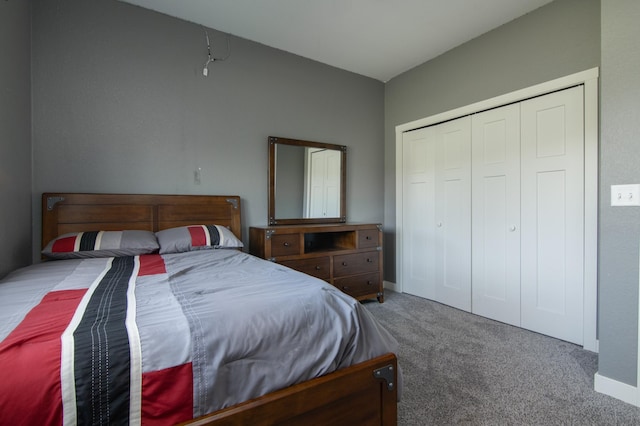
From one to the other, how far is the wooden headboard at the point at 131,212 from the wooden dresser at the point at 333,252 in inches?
13.8

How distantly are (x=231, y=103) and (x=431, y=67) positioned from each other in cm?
209

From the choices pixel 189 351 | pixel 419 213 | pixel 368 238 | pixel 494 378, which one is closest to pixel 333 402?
pixel 189 351

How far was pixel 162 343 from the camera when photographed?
2.65 feet

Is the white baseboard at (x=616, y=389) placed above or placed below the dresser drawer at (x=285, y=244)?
below

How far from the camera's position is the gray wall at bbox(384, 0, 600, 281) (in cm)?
225

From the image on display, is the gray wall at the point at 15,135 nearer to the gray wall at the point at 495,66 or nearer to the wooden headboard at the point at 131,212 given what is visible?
the wooden headboard at the point at 131,212

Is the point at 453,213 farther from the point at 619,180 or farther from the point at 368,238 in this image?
the point at 619,180

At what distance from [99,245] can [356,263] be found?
7.00 feet

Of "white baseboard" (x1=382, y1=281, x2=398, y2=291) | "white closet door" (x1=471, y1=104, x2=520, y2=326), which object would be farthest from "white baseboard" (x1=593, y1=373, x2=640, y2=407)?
"white baseboard" (x1=382, y1=281, x2=398, y2=291)

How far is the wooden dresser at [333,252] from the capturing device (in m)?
2.71

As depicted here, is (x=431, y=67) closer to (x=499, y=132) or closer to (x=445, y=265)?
(x=499, y=132)

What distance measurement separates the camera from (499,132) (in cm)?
275

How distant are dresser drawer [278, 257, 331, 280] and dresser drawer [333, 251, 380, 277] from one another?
0.11 meters

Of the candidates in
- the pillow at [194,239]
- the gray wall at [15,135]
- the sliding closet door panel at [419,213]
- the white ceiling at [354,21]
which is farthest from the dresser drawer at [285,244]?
the white ceiling at [354,21]
